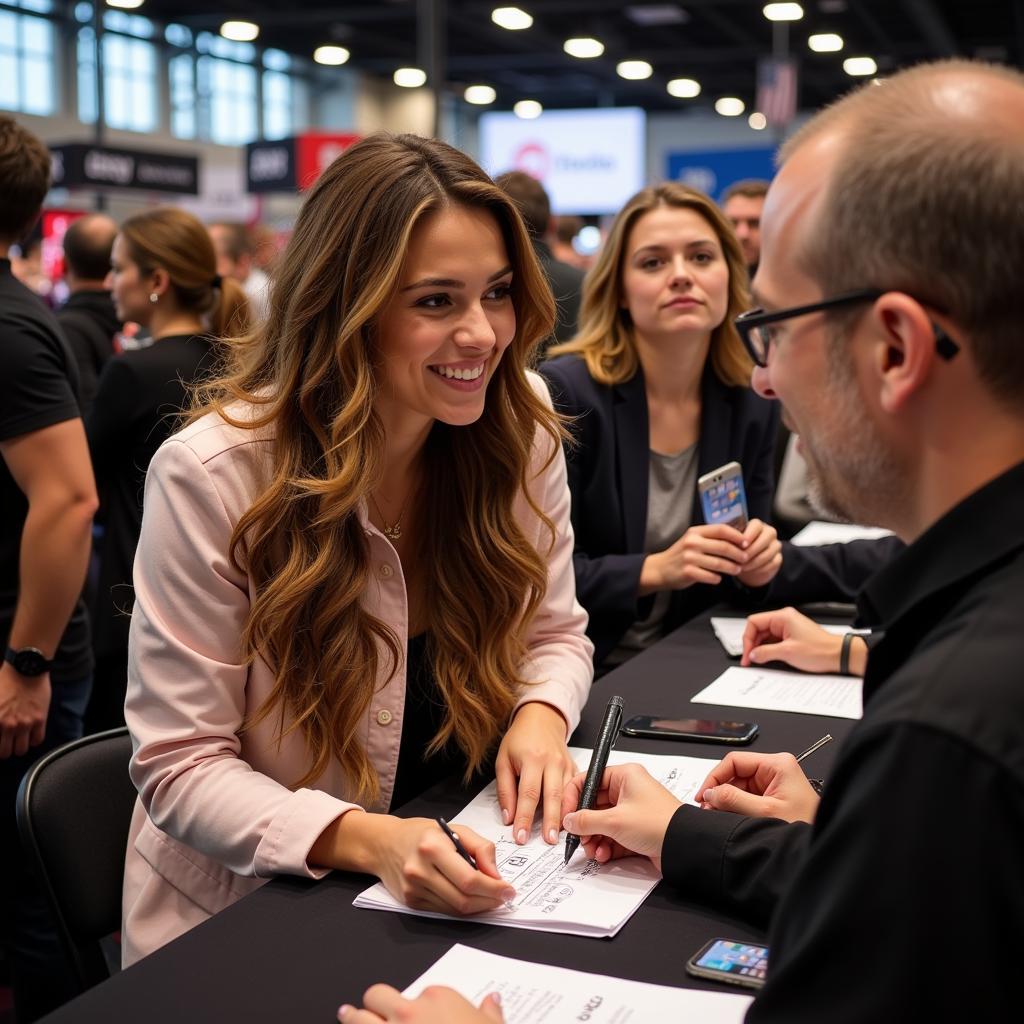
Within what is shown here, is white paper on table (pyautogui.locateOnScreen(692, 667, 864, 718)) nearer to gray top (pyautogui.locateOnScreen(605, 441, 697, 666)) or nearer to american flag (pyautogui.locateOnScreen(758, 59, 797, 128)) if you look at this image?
gray top (pyautogui.locateOnScreen(605, 441, 697, 666))

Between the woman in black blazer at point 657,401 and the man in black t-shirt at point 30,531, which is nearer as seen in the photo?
the man in black t-shirt at point 30,531

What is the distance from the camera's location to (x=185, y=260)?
11.6 feet

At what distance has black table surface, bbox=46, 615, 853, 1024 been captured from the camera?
1124 mm

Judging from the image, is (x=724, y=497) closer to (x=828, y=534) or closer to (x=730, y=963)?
(x=828, y=534)

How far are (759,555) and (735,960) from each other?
4.98ft

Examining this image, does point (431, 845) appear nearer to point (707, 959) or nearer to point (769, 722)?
point (707, 959)

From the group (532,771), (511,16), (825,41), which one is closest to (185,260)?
(532,771)

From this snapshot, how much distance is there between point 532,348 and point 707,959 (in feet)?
3.33

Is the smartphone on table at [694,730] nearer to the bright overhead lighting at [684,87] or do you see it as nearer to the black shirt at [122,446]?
the black shirt at [122,446]

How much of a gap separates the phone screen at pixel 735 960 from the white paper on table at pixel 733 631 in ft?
3.66

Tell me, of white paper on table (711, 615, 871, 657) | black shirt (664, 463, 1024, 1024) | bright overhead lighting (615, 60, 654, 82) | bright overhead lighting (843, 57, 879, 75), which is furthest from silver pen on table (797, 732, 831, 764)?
bright overhead lighting (615, 60, 654, 82)

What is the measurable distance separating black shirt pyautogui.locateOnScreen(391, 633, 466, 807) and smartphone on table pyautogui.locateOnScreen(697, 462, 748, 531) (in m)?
0.93

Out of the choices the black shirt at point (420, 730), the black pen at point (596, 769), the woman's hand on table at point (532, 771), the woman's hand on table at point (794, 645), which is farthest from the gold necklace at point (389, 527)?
the woman's hand on table at point (794, 645)

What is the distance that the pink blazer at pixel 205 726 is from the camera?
1457 millimetres
